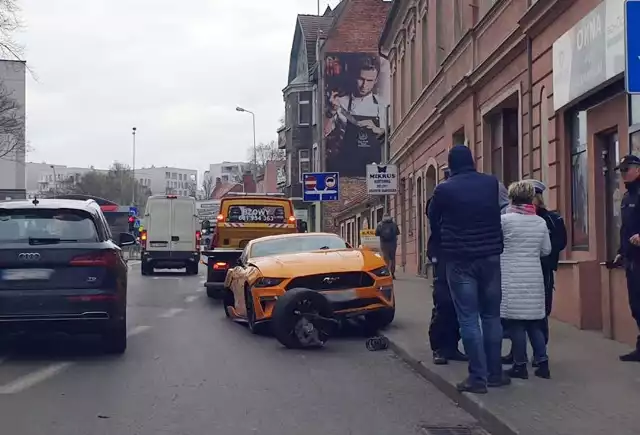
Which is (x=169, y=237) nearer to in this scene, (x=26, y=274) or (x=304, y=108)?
(x=26, y=274)

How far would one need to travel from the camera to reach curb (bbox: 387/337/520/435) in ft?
21.9

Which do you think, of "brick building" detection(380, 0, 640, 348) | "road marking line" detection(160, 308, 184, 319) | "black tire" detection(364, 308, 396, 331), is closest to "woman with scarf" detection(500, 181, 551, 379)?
"brick building" detection(380, 0, 640, 348)

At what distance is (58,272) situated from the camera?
998 centimetres

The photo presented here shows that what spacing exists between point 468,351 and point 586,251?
5059 millimetres

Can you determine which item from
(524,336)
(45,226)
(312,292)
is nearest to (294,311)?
(312,292)

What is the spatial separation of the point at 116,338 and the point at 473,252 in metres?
4.74

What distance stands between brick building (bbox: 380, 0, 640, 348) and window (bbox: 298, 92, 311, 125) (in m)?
35.9

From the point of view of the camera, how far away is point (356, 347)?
11.8 m

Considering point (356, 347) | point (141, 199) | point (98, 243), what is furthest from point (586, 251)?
point (141, 199)

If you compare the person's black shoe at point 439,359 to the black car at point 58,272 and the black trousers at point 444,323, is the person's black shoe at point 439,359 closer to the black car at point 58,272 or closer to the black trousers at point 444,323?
the black trousers at point 444,323

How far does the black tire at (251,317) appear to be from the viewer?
12.6 meters

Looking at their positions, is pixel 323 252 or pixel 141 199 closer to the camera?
pixel 323 252

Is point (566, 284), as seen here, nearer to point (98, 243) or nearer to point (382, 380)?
point (382, 380)

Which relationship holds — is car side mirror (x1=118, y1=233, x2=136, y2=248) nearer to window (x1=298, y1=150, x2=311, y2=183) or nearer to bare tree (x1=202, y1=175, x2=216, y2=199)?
window (x1=298, y1=150, x2=311, y2=183)
